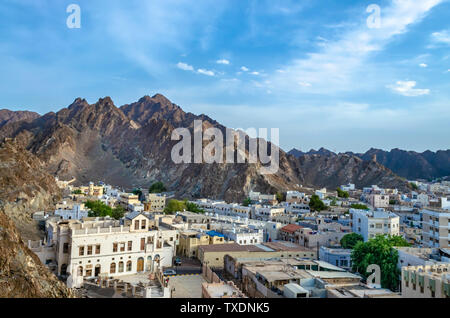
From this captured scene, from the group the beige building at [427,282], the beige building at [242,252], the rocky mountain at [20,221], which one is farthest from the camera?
the beige building at [242,252]

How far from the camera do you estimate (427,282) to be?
21.4 m

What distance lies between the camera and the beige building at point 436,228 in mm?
42594

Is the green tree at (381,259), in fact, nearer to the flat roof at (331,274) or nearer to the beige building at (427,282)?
the flat roof at (331,274)

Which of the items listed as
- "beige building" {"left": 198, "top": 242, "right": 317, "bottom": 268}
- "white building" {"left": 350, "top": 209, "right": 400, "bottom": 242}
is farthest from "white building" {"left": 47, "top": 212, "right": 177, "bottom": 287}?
"white building" {"left": 350, "top": 209, "right": 400, "bottom": 242}

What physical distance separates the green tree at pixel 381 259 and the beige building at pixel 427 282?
722 cm

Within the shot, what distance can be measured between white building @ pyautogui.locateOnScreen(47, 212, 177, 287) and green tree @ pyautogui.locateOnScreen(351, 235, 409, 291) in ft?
61.3

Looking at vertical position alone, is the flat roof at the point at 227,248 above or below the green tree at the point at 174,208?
below

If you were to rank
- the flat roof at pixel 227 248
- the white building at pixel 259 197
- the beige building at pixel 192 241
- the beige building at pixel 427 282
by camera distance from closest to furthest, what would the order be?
the beige building at pixel 427 282, the flat roof at pixel 227 248, the beige building at pixel 192 241, the white building at pixel 259 197

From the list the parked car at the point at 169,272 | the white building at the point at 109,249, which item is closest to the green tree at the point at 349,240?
the white building at the point at 109,249

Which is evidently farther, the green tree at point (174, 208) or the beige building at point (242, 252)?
the green tree at point (174, 208)

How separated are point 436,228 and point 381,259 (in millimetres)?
15921

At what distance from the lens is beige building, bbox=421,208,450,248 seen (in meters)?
42.6
